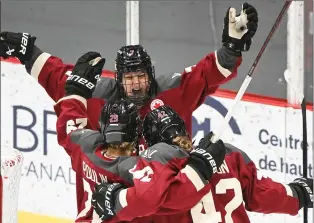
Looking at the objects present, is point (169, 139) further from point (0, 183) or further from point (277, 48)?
point (277, 48)

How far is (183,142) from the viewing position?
373 cm

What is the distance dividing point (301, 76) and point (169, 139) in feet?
5.03

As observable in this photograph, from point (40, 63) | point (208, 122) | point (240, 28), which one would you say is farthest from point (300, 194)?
point (208, 122)

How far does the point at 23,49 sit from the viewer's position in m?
4.25

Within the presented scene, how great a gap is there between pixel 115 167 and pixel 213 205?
32 centimetres

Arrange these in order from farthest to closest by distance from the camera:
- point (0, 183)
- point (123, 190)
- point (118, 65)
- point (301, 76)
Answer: point (301, 76) → point (118, 65) → point (123, 190) → point (0, 183)

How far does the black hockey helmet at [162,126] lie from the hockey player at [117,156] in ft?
0.14

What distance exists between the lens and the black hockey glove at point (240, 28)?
3.94m

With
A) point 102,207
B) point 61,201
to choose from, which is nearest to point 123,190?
point 102,207

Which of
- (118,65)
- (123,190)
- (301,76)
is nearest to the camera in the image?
(123,190)

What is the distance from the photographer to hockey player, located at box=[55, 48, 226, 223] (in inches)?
141

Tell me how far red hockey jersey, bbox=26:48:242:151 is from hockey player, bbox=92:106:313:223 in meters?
0.46

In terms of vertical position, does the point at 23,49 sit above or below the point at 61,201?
above

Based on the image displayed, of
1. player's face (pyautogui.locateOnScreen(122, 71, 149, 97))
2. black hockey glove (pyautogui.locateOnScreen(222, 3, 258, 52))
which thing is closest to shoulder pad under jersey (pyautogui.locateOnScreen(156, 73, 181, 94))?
player's face (pyautogui.locateOnScreen(122, 71, 149, 97))
